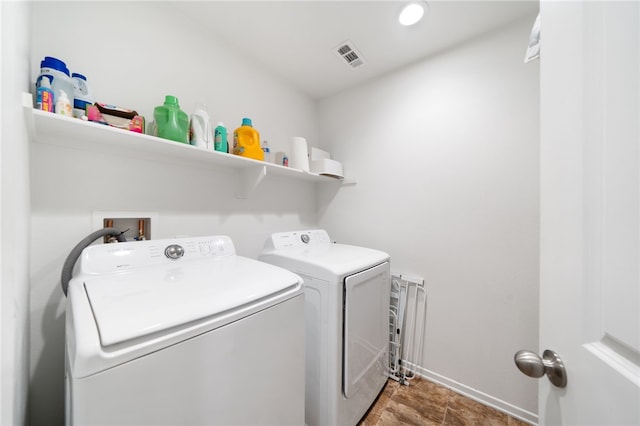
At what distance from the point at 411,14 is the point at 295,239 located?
1.82m

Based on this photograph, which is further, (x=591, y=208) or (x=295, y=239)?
(x=295, y=239)

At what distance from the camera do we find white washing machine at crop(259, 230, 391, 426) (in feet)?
4.06

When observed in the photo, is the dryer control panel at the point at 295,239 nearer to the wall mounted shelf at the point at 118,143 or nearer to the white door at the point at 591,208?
Result: the wall mounted shelf at the point at 118,143

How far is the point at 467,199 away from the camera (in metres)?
1.70

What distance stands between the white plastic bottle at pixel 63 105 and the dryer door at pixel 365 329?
5.11 ft

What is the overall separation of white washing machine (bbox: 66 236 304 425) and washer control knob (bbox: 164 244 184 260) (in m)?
0.01

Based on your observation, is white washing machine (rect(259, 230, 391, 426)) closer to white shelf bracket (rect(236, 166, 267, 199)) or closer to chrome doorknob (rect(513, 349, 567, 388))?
white shelf bracket (rect(236, 166, 267, 199))

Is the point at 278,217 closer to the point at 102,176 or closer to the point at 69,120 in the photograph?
the point at 102,176

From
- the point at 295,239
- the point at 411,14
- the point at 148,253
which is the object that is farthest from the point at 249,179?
the point at 411,14

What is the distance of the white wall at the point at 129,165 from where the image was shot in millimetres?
1046

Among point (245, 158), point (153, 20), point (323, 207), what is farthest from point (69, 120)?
point (323, 207)

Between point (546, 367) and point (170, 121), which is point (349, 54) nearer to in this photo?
point (170, 121)

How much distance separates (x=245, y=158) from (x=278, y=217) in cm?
76

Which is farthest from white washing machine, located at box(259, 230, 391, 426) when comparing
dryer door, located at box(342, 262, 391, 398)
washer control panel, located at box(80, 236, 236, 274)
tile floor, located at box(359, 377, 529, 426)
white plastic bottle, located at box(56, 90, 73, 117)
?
white plastic bottle, located at box(56, 90, 73, 117)
